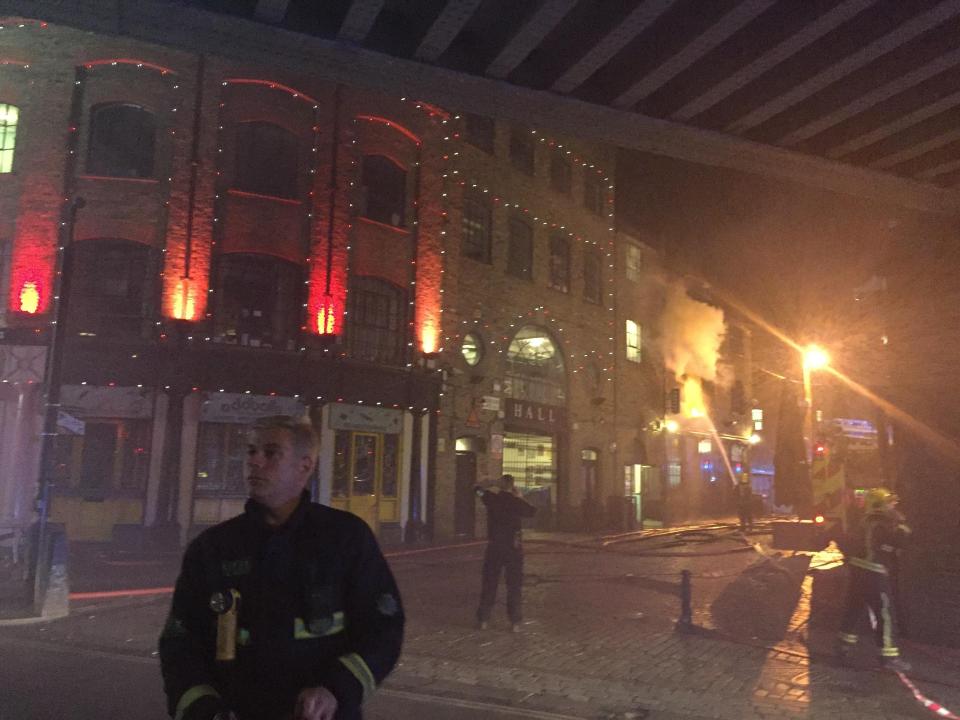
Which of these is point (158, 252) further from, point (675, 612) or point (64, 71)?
point (675, 612)

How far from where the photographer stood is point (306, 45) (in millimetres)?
3740

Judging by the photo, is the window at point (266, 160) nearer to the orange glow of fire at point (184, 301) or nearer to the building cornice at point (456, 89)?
the orange glow of fire at point (184, 301)

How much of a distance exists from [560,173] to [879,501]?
20581 mm

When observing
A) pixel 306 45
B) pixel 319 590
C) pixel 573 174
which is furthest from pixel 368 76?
pixel 573 174

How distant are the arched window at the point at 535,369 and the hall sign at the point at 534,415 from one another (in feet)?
0.98

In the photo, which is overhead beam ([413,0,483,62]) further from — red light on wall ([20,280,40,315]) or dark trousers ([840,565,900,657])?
red light on wall ([20,280,40,315])

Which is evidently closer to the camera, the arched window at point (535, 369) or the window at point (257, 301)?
the window at point (257, 301)

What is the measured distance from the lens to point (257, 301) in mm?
18328

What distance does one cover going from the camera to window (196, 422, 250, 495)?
57.4 ft

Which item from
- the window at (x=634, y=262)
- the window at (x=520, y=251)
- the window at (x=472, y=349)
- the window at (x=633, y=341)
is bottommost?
the window at (x=472, y=349)

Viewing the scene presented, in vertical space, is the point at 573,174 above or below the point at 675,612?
above

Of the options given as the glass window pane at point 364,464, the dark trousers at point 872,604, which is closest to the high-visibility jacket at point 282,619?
the dark trousers at point 872,604

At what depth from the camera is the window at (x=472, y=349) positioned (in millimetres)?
22062

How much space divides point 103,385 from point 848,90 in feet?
54.9
